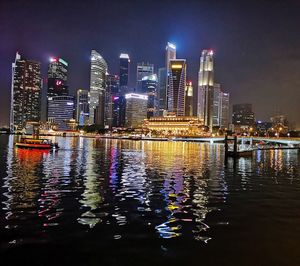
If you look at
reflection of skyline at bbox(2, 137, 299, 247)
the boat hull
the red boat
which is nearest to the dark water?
A: reflection of skyline at bbox(2, 137, 299, 247)

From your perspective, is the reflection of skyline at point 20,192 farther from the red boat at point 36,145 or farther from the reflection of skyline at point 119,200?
the red boat at point 36,145

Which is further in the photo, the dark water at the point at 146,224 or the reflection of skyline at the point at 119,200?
the reflection of skyline at the point at 119,200

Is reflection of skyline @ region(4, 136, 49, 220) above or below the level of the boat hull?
below

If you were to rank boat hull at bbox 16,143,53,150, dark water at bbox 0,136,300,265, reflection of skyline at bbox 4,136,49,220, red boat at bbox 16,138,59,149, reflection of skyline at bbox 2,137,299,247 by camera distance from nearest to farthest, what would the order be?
dark water at bbox 0,136,300,265 < reflection of skyline at bbox 2,137,299,247 < reflection of skyline at bbox 4,136,49,220 < boat hull at bbox 16,143,53,150 < red boat at bbox 16,138,59,149

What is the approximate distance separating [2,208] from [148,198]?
9912 mm

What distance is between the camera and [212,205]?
2295cm

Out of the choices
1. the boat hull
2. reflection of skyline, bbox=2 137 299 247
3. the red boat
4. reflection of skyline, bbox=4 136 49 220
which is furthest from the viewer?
the red boat

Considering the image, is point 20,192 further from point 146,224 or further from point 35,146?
point 35,146

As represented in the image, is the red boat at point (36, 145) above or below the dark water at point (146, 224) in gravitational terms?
above

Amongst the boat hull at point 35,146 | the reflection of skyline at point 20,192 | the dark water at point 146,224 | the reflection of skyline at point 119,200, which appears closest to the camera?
the dark water at point 146,224

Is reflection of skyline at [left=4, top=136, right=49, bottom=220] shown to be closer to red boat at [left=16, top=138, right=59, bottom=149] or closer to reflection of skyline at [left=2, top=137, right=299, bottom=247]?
reflection of skyline at [left=2, top=137, right=299, bottom=247]

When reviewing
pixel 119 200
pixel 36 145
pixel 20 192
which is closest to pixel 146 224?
pixel 119 200

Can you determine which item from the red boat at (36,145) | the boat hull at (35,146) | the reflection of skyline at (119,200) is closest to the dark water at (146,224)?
the reflection of skyline at (119,200)

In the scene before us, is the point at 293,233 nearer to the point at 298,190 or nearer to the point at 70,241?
the point at 70,241
